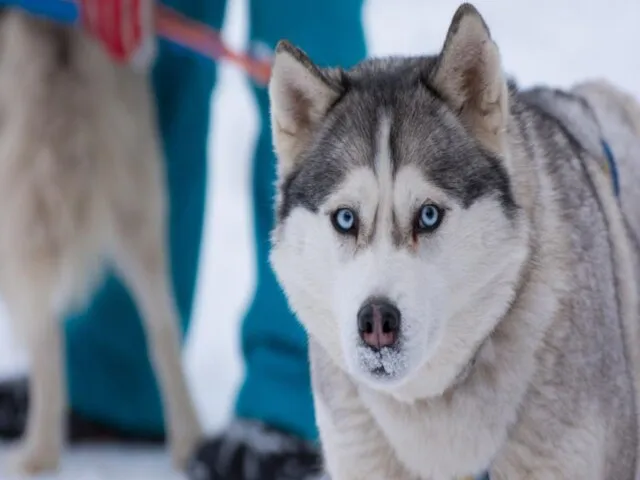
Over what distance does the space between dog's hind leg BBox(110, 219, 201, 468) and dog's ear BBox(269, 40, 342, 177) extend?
130cm

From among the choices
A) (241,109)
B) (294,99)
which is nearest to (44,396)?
(241,109)

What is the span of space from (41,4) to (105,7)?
0.18 metres

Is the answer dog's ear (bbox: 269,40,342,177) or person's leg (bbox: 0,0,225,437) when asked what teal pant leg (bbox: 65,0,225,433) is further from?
dog's ear (bbox: 269,40,342,177)

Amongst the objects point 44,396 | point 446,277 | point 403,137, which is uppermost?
point 403,137

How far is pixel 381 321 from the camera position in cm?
118

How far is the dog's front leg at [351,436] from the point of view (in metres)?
1.42

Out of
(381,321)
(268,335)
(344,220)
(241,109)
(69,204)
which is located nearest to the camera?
(381,321)

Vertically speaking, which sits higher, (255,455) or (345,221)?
(345,221)

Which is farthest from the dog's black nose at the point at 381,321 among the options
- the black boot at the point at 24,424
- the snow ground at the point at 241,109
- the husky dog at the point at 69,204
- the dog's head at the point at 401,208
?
the black boot at the point at 24,424

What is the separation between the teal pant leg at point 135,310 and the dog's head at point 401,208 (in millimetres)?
1372

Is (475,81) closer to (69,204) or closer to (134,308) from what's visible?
(69,204)

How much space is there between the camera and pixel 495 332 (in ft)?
4.41

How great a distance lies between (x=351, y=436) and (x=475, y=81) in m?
0.45

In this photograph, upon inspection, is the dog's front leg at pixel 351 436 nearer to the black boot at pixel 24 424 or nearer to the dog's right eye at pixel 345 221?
the dog's right eye at pixel 345 221
